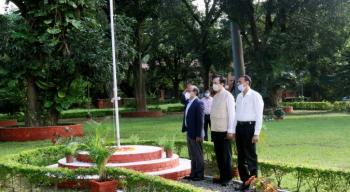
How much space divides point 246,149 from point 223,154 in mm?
801

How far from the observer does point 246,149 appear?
8344 millimetres

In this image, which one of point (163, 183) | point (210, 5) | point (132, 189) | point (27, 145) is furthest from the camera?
point (210, 5)

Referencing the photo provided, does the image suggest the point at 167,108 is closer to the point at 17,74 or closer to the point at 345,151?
the point at 17,74

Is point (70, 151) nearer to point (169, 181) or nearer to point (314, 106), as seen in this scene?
point (169, 181)

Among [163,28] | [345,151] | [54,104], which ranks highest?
[163,28]

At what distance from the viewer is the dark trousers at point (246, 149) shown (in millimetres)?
8312

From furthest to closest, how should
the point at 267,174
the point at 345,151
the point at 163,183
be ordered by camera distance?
1. the point at 345,151
2. the point at 267,174
3. the point at 163,183

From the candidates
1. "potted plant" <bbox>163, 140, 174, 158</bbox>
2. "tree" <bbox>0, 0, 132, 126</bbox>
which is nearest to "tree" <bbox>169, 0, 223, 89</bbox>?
"tree" <bbox>0, 0, 132, 126</bbox>

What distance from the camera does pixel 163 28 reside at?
120 ft

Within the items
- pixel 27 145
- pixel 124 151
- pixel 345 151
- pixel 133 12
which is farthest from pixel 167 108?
pixel 124 151

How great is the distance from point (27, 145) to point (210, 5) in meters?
20.6

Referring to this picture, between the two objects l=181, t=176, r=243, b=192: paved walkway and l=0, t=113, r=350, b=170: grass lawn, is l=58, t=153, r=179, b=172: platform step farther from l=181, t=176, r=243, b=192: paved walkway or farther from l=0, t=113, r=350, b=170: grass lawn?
l=0, t=113, r=350, b=170: grass lawn

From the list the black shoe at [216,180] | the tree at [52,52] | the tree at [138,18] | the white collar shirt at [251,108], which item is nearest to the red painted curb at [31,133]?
the tree at [52,52]

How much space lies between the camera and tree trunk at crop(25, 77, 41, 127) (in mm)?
19281
